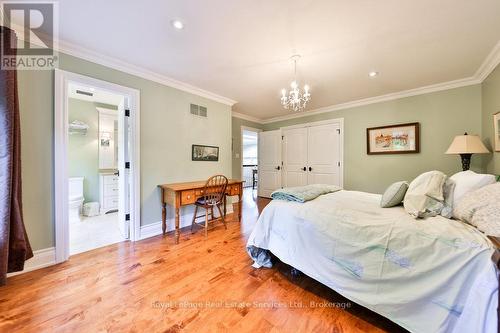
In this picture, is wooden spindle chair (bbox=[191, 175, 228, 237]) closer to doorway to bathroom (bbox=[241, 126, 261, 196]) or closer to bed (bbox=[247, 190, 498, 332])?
bed (bbox=[247, 190, 498, 332])

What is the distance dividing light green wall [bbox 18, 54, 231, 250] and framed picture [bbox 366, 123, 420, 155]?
9.43ft

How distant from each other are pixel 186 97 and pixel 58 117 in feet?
5.47

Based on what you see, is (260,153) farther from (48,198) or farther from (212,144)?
(48,198)

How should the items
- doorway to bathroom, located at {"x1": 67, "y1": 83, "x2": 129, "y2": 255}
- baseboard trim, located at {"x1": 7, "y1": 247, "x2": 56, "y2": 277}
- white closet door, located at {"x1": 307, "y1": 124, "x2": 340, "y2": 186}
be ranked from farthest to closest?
white closet door, located at {"x1": 307, "y1": 124, "x2": 340, "y2": 186} → doorway to bathroom, located at {"x1": 67, "y1": 83, "x2": 129, "y2": 255} → baseboard trim, located at {"x1": 7, "y1": 247, "x2": 56, "y2": 277}

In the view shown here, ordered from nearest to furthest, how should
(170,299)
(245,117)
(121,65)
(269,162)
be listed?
(170,299) < (121,65) < (245,117) < (269,162)

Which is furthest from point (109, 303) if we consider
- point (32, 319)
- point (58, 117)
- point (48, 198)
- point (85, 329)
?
point (58, 117)

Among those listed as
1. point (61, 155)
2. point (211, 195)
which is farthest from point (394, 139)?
point (61, 155)

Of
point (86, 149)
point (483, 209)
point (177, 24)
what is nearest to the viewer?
point (483, 209)

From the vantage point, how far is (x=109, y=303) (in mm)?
1513

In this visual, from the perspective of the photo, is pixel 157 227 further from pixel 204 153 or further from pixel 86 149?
pixel 86 149

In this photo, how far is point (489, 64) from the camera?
2438 mm

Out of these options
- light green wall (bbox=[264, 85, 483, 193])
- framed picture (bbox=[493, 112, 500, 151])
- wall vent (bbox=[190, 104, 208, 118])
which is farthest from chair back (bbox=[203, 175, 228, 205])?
framed picture (bbox=[493, 112, 500, 151])

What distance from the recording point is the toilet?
11.2ft

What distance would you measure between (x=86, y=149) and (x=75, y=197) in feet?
3.35
